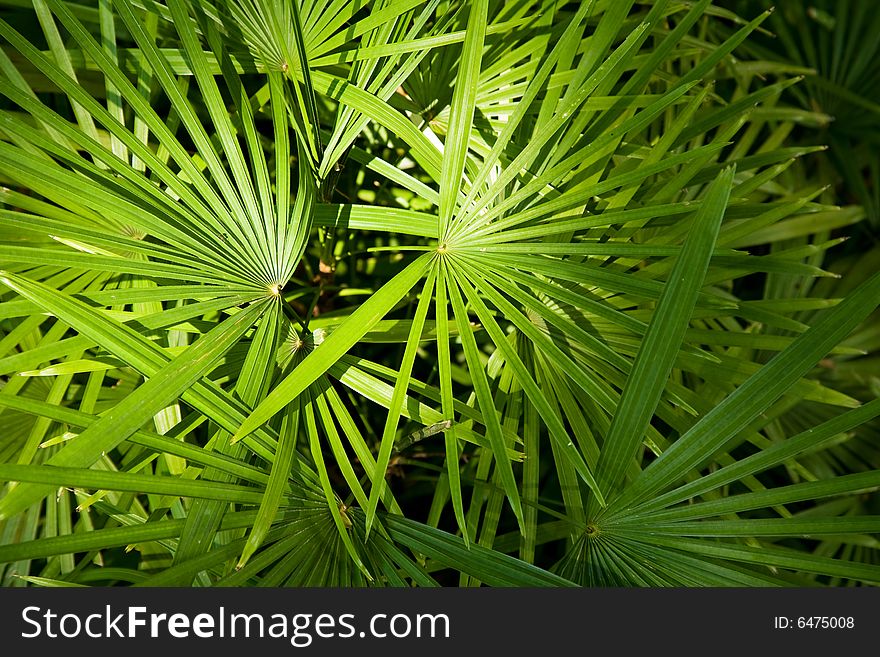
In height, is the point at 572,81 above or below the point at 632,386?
above

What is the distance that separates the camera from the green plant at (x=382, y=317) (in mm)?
498

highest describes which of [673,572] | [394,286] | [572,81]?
[572,81]

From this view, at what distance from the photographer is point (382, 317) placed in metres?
0.56

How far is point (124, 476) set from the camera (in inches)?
17.9

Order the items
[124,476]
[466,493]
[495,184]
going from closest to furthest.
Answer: [124,476], [495,184], [466,493]

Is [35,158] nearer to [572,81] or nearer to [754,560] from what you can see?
[572,81]

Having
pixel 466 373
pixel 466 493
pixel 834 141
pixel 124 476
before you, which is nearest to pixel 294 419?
pixel 124 476

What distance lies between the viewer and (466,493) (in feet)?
3.43

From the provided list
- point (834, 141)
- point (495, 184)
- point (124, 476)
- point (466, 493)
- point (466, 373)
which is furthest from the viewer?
point (834, 141)

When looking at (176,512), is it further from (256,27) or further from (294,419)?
(256,27)

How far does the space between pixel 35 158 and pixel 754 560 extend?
707 mm

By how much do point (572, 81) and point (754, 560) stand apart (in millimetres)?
475

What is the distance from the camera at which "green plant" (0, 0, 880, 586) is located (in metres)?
0.50

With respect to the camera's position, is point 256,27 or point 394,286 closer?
point 394,286
